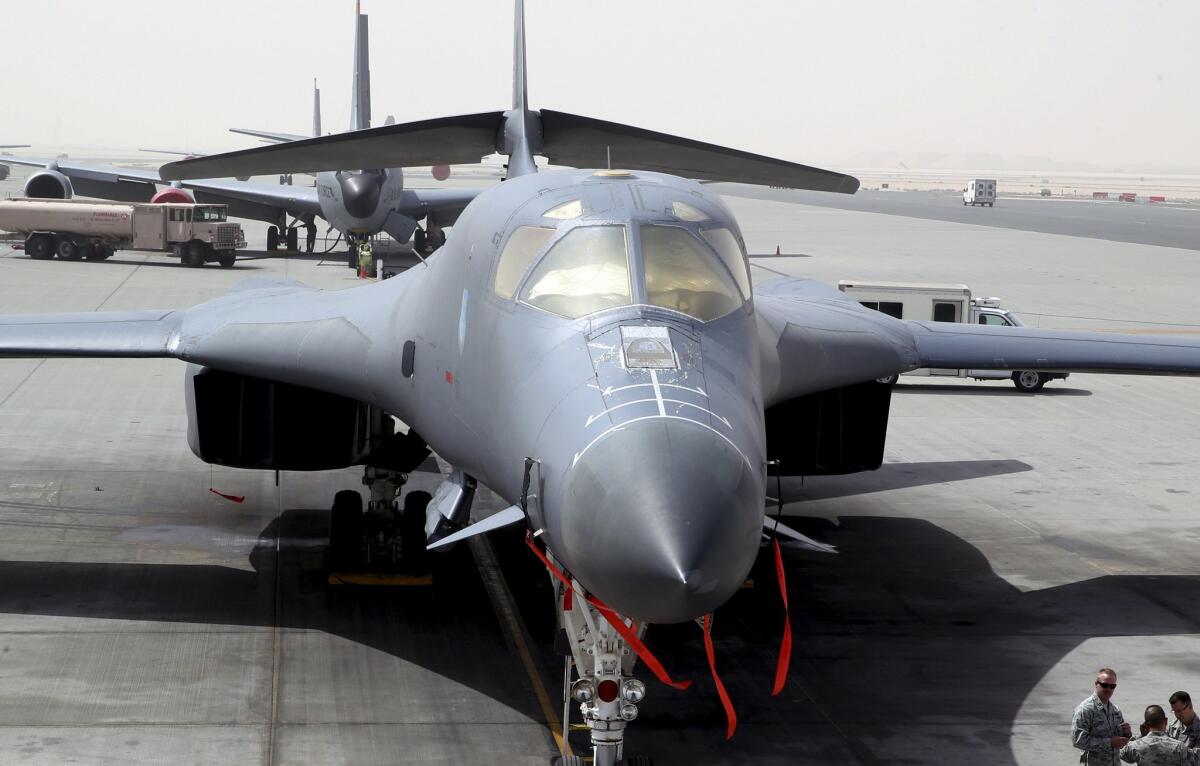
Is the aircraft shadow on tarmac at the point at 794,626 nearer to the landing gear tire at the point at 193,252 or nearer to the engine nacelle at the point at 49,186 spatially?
the landing gear tire at the point at 193,252

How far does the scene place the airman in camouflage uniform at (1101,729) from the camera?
9.16 metres

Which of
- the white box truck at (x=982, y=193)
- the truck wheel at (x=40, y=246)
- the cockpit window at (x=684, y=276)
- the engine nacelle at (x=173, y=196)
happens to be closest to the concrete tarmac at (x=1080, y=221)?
the white box truck at (x=982, y=193)

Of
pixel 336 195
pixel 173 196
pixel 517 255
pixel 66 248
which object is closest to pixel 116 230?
pixel 66 248

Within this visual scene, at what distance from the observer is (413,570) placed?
563 inches

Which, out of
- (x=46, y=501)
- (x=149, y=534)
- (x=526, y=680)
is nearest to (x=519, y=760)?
(x=526, y=680)

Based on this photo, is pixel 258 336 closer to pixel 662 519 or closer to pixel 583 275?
pixel 583 275

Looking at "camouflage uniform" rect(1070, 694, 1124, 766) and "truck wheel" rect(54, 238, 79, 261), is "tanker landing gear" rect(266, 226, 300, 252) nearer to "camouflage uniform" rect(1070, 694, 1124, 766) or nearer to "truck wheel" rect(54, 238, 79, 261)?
"truck wheel" rect(54, 238, 79, 261)

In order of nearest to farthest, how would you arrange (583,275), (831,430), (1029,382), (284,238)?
1. (583,275)
2. (831,430)
3. (1029,382)
4. (284,238)

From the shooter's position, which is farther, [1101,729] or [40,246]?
[40,246]

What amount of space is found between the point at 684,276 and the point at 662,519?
8.59 ft

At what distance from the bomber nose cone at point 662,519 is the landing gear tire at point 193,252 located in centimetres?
4362

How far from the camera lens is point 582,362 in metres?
8.59

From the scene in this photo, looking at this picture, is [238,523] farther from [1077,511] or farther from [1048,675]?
[1077,511]

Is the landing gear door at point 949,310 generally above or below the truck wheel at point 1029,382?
above
